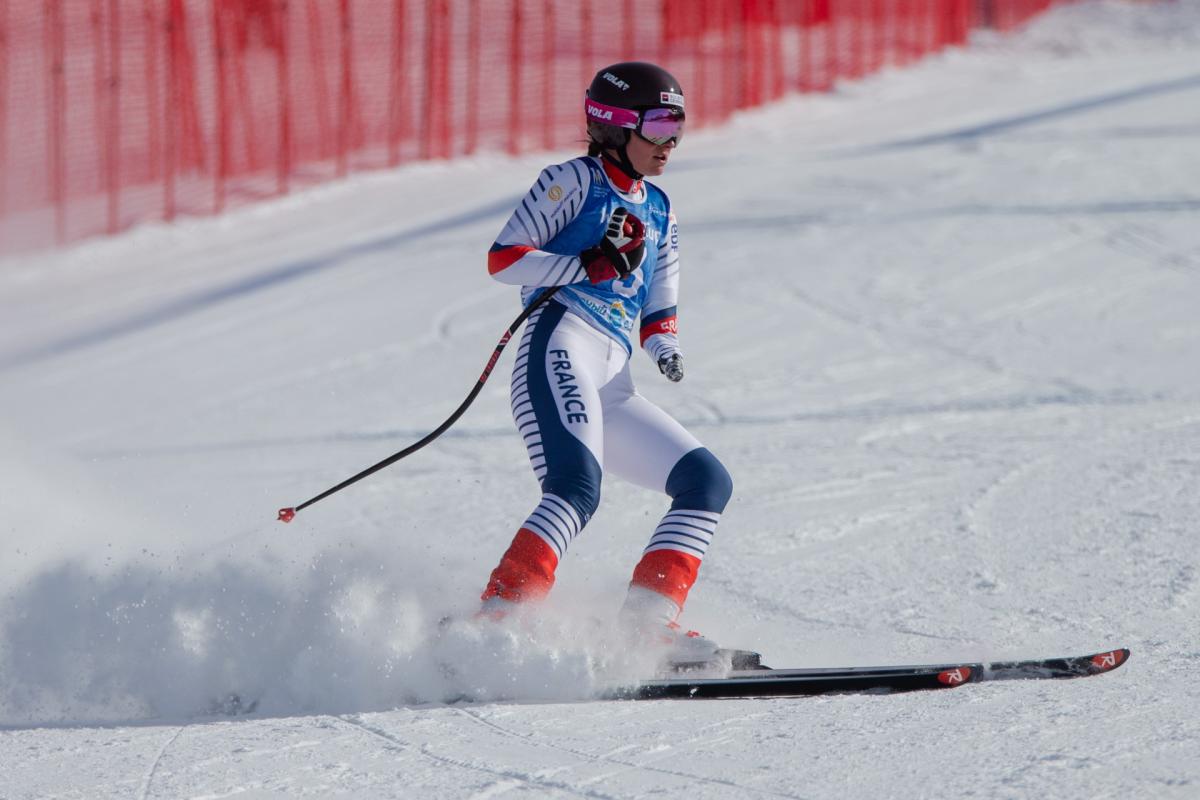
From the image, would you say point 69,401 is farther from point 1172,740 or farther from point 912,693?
point 1172,740

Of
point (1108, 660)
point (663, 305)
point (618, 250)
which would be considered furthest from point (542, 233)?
point (1108, 660)

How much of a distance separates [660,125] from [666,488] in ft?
3.53

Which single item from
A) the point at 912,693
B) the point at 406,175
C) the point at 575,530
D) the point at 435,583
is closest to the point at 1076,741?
the point at 912,693

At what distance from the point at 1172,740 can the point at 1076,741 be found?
0.23 m

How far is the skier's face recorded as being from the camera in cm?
430

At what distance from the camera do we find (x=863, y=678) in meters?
3.99

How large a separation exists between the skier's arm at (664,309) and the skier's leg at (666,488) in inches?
6.1

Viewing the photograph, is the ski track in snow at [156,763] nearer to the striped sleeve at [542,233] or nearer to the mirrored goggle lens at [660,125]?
the striped sleeve at [542,233]

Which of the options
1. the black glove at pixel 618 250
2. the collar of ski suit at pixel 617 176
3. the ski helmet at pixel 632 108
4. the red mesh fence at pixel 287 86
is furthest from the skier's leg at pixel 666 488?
the red mesh fence at pixel 287 86

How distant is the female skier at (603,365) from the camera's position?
4113mm

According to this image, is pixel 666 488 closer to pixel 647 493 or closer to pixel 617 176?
pixel 617 176

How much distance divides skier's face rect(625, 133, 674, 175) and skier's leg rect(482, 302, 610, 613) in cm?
48

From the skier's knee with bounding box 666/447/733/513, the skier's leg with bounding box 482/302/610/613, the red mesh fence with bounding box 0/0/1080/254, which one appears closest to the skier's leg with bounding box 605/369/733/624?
the skier's knee with bounding box 666/447/733/513

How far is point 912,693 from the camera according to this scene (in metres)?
3.94
